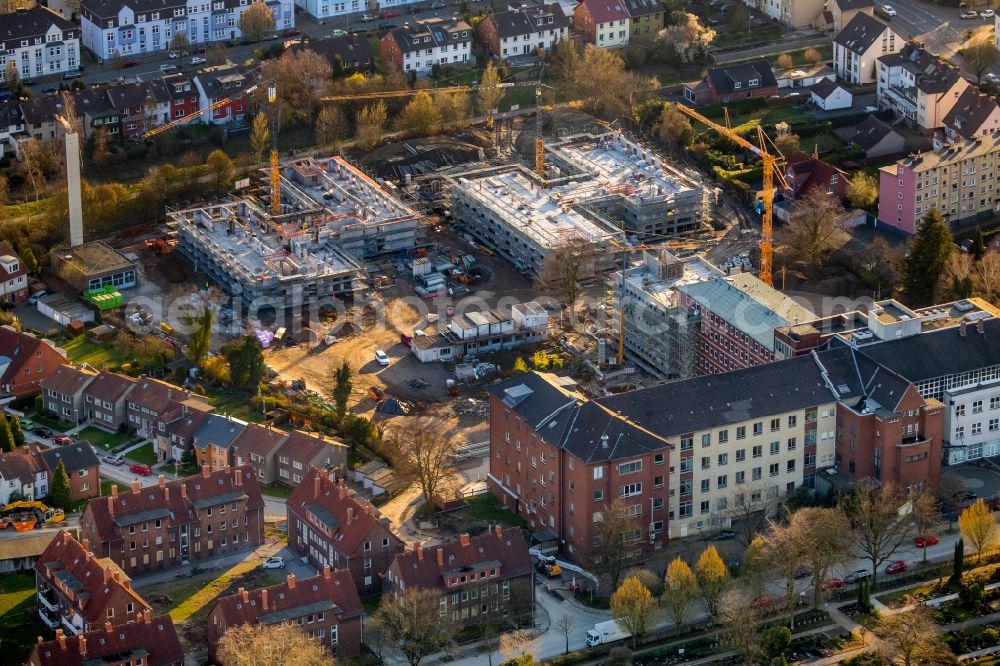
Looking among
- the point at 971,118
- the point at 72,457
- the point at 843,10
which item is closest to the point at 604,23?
the point at 843,10

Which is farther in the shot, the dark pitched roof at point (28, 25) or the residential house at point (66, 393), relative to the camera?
the dark pitched roof at point (28, 25)

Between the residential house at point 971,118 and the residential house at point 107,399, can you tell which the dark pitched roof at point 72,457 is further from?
the residential house at point 971,118

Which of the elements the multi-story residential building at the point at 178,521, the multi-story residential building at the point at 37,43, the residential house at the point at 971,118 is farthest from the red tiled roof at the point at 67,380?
the residential house at the point at 971,118

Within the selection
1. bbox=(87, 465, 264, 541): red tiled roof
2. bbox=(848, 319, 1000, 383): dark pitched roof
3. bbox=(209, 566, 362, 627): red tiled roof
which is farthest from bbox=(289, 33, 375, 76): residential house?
bbox=(209, 566, 362, 627): red tiled roof

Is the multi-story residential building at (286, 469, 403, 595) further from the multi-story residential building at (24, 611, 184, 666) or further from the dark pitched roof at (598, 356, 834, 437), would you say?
the dark pitched roof at (598, 356, 834, 437)

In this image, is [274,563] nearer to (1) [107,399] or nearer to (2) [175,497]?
(2) [175,497]

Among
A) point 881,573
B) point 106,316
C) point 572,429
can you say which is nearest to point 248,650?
point 572,429

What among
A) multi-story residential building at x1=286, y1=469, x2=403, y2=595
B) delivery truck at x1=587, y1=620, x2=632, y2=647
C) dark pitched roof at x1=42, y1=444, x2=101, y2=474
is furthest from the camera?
dark pitched roof at x1=42, y1=444, x2=101, y2=474
